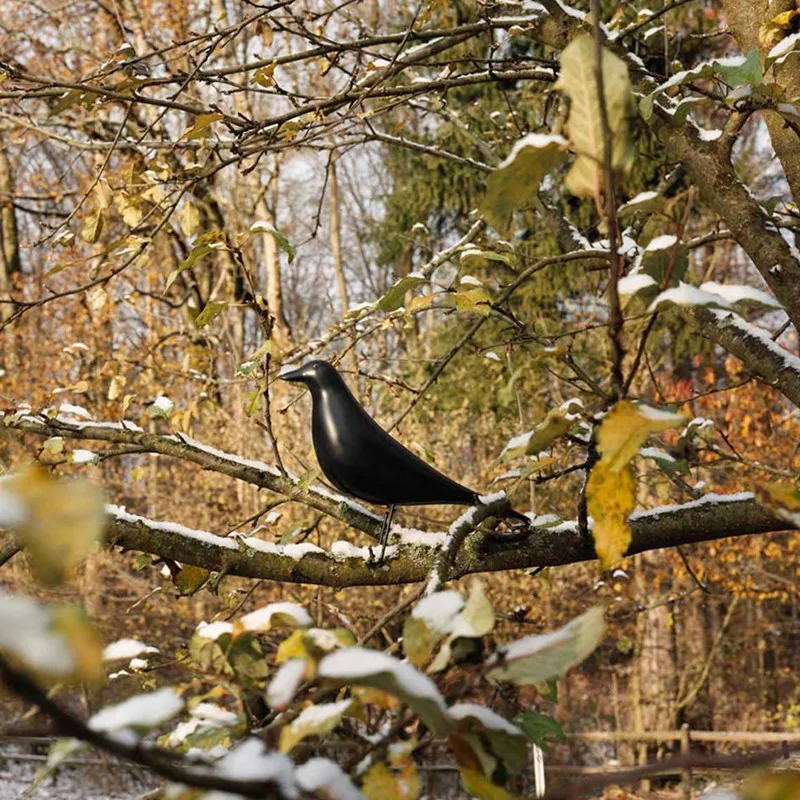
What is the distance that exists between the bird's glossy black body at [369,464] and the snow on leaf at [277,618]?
2.25 ft

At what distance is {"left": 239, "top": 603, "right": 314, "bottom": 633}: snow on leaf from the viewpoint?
0.66 meters

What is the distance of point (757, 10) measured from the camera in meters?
2.01

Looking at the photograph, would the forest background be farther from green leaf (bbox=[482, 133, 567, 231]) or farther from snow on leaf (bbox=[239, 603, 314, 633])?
snow on leaf (bbox=[239, 603, 314, 633])

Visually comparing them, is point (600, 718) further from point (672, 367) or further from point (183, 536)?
point (183, 536)

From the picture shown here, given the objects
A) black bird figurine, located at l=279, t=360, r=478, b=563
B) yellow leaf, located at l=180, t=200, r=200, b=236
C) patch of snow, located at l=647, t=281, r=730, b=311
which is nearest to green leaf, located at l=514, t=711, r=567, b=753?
patch of snow, located at l=647, t=281, r=730, b=311

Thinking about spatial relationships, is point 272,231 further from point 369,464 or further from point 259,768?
point 259,768

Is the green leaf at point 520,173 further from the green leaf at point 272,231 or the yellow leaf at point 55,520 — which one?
the green leaf at point 272,231

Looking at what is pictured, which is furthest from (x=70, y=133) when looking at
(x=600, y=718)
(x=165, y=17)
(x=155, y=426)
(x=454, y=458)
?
(x=600, y=718)

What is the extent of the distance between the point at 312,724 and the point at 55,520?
9.8 inches

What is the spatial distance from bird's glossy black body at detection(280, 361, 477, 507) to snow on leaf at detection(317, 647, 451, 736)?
33.1 inches

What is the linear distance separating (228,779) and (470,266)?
1488mm

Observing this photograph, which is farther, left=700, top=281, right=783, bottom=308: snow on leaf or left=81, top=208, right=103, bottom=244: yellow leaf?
left=81, top=208, right=103, bottom=244: yellow leaf

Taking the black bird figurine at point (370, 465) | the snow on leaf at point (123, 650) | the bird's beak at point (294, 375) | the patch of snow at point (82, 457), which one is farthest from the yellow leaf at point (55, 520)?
the patch of snow at point (82, 457)

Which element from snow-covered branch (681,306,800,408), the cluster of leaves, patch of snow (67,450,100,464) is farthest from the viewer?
snow-covered branch (681,306,800,408)
